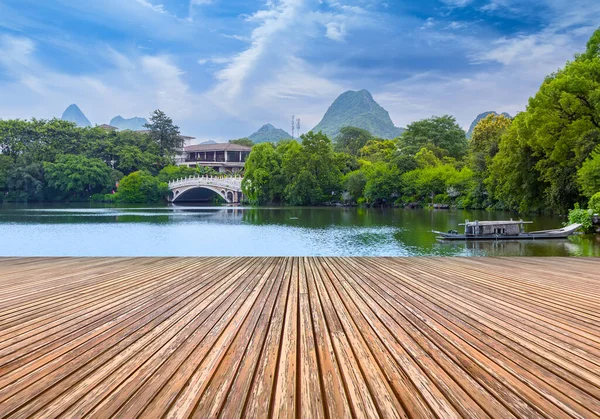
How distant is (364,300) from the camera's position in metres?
4.56

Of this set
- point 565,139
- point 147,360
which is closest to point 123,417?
point 147,360

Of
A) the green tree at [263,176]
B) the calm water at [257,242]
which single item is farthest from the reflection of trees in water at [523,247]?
the green tree at [263,176]

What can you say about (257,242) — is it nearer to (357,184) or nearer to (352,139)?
(357,184)

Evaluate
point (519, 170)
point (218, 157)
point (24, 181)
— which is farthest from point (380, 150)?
point (24, 181)

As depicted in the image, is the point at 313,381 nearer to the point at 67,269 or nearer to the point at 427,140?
the point at 67,269

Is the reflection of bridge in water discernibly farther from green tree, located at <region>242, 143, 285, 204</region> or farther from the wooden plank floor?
the wooden plank floor

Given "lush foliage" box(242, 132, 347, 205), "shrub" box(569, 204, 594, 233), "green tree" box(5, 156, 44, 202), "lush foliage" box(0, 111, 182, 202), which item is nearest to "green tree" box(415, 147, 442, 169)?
"lush foliage" box(242, 132, 347, 205)

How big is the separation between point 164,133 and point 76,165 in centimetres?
2198

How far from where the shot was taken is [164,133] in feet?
258

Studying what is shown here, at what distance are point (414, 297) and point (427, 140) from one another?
61498 mm

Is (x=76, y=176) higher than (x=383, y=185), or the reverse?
(x=76, y=176)

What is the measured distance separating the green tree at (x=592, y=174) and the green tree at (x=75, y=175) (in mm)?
58985

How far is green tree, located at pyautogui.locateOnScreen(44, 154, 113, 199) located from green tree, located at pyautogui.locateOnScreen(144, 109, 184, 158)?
15623 mm

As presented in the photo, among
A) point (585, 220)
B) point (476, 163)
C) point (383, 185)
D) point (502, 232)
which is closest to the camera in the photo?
point (502, 232)
